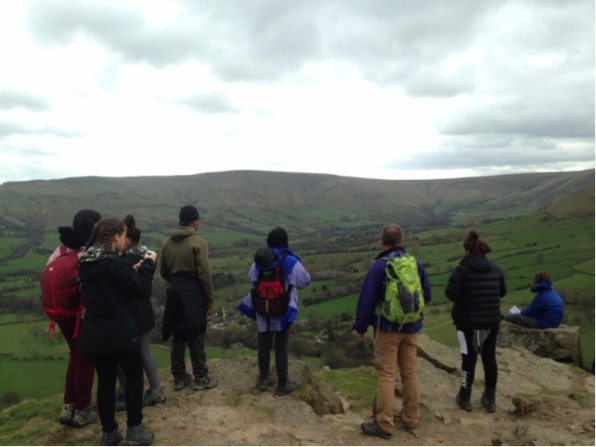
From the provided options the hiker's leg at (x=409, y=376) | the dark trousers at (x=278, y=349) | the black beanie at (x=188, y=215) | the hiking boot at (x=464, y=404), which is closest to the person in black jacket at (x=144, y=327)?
the black beanie at (x=188, y=215)

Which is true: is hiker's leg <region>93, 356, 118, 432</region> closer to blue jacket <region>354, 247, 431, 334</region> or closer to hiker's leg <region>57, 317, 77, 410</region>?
hiker's leg <region>57, 317, 77, 410</region>

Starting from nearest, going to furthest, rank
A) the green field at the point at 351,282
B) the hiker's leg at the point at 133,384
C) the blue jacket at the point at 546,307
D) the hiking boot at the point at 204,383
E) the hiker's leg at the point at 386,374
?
the hiker's leg at the point at 133,384 → the hiker's leg at the point at 386,374 → the hiking boot at the point at 204,383 → the blue jacket at the point at 546,307 → the green field at the point at 351,282

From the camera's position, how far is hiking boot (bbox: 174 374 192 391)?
761cm

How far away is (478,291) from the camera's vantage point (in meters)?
7.23

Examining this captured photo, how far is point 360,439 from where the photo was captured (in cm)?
621

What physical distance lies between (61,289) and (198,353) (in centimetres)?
263

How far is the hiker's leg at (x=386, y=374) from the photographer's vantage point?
6262 millimetres

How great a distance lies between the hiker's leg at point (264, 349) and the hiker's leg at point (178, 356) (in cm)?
132

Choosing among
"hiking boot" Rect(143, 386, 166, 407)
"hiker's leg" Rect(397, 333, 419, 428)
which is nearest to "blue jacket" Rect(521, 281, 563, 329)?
"hiker's leg" Rect(397, 333, 419, 428)

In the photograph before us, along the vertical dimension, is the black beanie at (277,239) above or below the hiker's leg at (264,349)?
above

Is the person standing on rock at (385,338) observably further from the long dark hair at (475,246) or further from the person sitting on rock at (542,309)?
the person sitting on rock at (542,309)

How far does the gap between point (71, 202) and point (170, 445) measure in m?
217

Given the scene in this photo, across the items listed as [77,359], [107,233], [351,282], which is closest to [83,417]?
[77,359]

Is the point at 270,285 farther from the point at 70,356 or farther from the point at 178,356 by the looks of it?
the point at 70,356
